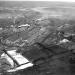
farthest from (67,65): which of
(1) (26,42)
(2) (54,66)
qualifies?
(1) (26,42)

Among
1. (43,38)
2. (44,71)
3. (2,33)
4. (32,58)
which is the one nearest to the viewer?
(44,71)

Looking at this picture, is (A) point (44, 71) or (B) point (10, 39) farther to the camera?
(B) point (10, 39)

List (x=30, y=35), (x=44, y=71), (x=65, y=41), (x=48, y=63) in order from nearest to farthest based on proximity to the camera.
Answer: (x=44, y=71)
(x=48, y=63)
(x=65, y=41)
(x=30, y=35)

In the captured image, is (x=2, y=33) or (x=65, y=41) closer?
(x=65, y=41)

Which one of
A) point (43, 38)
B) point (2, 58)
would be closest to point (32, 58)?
point (2, 58)

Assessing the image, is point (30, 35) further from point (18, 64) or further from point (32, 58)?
point (18, 64)

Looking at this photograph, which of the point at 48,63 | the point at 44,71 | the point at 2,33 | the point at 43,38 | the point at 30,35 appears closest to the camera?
the point at 44,71

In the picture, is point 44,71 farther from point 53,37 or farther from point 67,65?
point 53,37

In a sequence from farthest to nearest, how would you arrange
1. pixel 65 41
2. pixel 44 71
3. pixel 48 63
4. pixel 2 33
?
1. pixel 2 33
2. pixel 65 41
3. pixel 48 63
4. pixel 44 71
